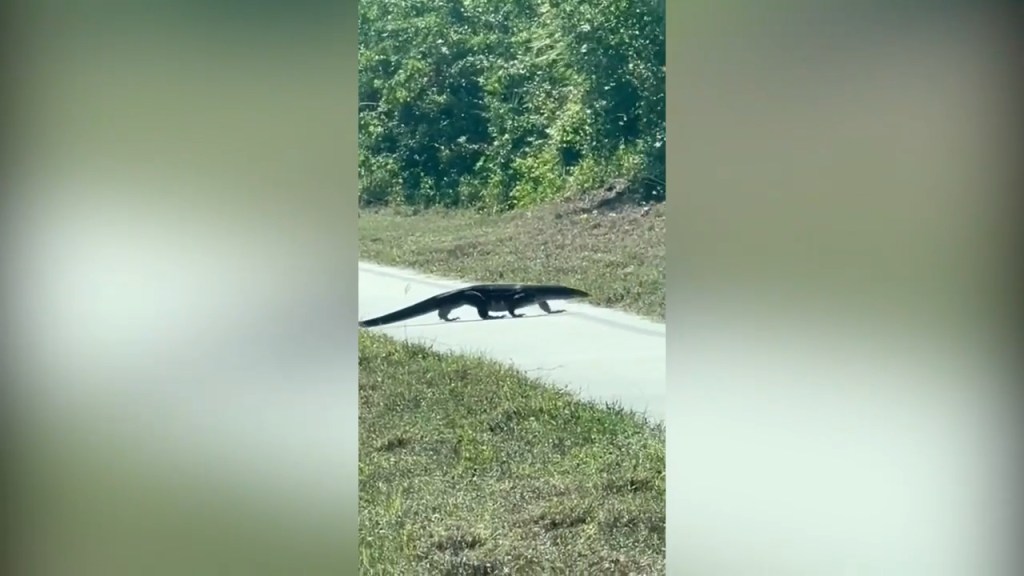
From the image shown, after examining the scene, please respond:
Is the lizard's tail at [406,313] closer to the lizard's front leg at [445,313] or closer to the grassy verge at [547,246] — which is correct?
the lizard's front leg at [445,313]

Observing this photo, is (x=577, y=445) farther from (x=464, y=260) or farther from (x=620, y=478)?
(x=464, y=260)

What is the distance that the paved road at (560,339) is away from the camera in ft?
15.4

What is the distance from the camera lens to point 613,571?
4.36m

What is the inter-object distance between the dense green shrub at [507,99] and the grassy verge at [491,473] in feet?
2.59

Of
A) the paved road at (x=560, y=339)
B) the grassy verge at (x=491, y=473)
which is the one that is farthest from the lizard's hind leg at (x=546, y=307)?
the grassy verge at (x=491, y=473)
